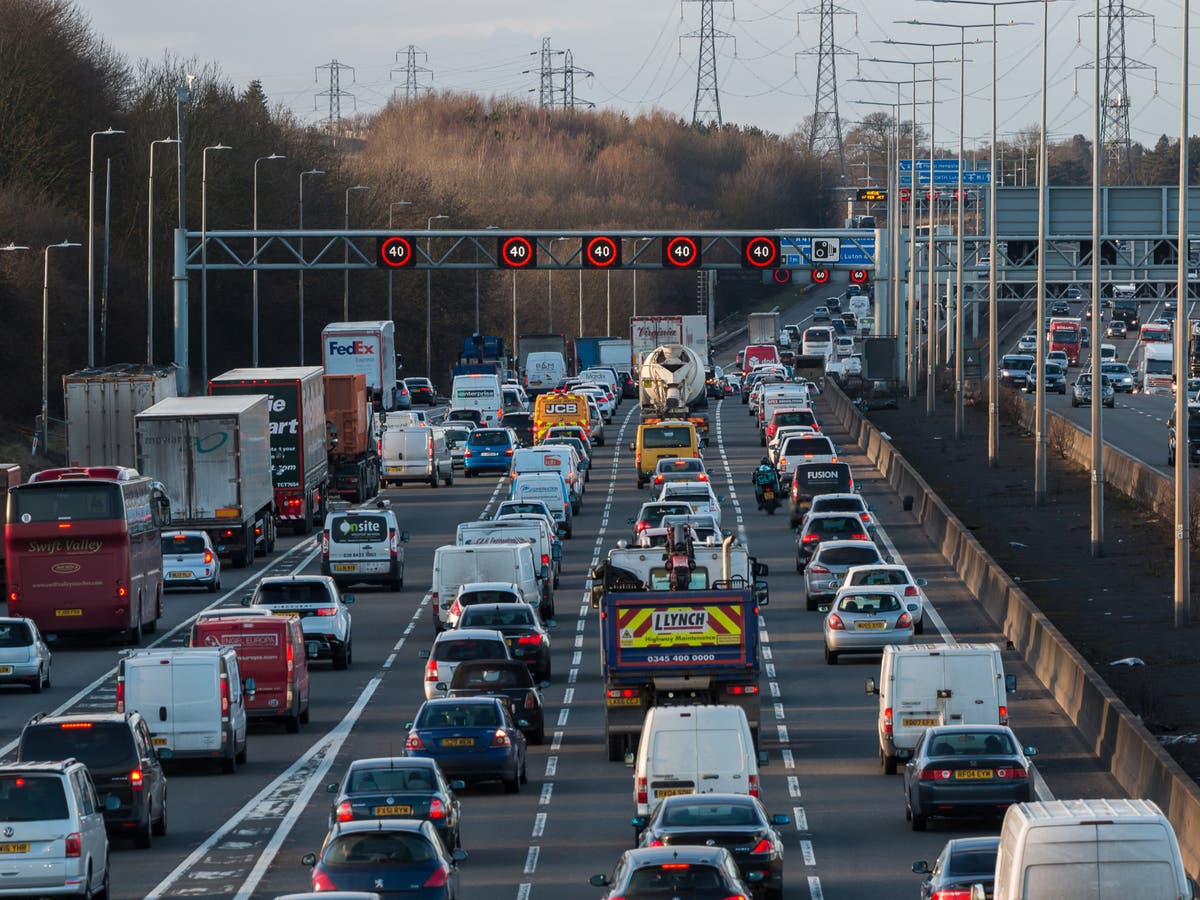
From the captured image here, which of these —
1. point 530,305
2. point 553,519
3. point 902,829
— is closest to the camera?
point 902,829

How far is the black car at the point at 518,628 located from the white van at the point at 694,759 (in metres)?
12.8

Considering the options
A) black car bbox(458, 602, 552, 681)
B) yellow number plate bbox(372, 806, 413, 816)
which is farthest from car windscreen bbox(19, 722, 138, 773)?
black car bbox(458, 602, 552, 681)

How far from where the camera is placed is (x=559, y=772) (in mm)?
29562

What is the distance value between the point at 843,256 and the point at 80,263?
30773 millimetres

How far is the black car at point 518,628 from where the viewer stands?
3684 cm

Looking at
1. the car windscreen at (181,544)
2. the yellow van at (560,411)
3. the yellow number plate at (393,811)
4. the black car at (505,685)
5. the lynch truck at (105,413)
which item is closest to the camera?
the yellow number plate at (393,811)

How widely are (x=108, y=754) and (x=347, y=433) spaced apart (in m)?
42.0

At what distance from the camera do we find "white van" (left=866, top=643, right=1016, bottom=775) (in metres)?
28.4

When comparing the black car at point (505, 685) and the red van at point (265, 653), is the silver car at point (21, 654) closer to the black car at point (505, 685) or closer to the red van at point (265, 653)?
the red van at point (265, 653)

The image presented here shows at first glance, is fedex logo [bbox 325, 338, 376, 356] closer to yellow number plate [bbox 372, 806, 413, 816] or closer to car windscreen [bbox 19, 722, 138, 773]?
car windscreen [bbox 19, 722, 138, 773]

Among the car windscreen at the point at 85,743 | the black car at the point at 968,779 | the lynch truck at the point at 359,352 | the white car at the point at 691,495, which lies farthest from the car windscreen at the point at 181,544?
the lynch truck at the point at 359,352

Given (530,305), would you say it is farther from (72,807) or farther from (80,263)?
(72,807)

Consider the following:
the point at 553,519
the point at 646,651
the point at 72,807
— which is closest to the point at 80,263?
the point at 553,519

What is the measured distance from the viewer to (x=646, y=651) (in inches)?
1169
